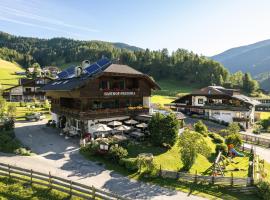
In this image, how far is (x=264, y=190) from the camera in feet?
66.2

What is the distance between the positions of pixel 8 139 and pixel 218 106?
4782cm

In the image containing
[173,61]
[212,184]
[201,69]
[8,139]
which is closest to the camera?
[212,184]

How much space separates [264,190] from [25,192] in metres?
19.4

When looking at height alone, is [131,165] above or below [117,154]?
below

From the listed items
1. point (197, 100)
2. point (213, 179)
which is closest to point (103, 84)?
point (213, 179)

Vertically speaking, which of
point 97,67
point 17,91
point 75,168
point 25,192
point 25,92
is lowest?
point 25,192

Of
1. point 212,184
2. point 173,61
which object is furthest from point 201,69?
point 212,184

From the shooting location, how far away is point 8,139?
92.2ft

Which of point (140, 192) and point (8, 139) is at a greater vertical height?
point (8, 139)

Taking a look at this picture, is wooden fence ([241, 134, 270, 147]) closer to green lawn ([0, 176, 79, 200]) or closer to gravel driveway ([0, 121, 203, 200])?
gravel driveway ([0, 121, 203, 200])

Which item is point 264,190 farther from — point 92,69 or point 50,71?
point 50,71

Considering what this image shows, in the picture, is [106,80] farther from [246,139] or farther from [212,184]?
[246,139]

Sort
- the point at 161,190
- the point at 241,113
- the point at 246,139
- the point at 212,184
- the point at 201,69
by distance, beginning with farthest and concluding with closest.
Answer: the point at 201,69
the point at 241,113
the point at 246,139
the point at 212,184
the point at 161,190

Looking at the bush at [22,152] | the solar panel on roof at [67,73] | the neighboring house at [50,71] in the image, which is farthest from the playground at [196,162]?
the neighboring house at [50,71]
